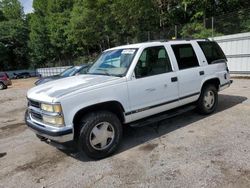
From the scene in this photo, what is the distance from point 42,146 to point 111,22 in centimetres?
2068

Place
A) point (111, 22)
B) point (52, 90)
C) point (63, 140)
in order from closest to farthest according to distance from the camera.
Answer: point (63, 140) < point (52, 90) < point (111, 22)

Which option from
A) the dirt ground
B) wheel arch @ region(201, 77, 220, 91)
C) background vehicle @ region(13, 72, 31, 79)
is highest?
wheel arch @ region(201, 77, 220, 91)

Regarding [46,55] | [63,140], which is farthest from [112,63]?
[46,55]

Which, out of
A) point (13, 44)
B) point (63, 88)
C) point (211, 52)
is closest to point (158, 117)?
point (63, 88)

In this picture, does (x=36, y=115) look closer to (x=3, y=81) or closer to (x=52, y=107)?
(x=52, y=107)

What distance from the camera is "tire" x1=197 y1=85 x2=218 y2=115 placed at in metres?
5.97

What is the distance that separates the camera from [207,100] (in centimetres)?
613

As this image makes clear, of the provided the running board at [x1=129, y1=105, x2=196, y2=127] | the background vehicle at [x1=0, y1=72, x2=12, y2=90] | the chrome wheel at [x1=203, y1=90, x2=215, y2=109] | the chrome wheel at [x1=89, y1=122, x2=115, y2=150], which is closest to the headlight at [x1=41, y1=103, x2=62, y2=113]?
the chrome wheel at [x1=89, y1=122, x2=115, y2=150]

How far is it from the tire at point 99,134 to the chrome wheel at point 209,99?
2588 mm

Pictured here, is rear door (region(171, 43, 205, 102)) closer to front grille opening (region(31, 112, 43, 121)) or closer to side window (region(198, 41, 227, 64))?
side window (region(198, 41, 227, 64))

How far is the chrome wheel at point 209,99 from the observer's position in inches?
239

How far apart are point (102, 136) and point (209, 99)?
10.3 feet

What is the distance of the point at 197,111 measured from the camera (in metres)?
6.21

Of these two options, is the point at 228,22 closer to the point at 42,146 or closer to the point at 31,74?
the point at 42,146
